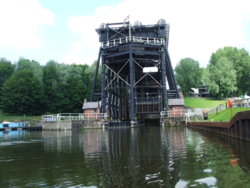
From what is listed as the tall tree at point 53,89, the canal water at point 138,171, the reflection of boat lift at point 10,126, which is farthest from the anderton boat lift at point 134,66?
the canal water at point 138,171

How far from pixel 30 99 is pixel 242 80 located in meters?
76.1

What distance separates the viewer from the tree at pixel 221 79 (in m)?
95.5

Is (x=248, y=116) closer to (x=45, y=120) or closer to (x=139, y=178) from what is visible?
(x=139, y=178)

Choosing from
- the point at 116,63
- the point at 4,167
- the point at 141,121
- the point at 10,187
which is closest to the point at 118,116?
the point at 141,121

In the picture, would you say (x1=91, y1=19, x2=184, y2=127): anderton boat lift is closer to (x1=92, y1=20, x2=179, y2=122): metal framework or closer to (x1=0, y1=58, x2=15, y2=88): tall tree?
(x1=92, y1=20, x2=179, y2=122): metal framework

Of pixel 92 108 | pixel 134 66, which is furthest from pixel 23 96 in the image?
pixel 134 66

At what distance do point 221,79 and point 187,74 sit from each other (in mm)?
24748

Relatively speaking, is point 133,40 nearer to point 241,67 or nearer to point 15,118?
point 15,118

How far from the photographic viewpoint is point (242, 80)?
107m

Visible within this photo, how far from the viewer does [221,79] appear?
311ft

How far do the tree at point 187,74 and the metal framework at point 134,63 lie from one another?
54.0 m

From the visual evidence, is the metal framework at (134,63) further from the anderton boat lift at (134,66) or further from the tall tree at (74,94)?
the tall tree at (74,94)

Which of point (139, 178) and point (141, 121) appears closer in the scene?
point (139, 178)

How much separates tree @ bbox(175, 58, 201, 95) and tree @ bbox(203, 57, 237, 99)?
18620mm
